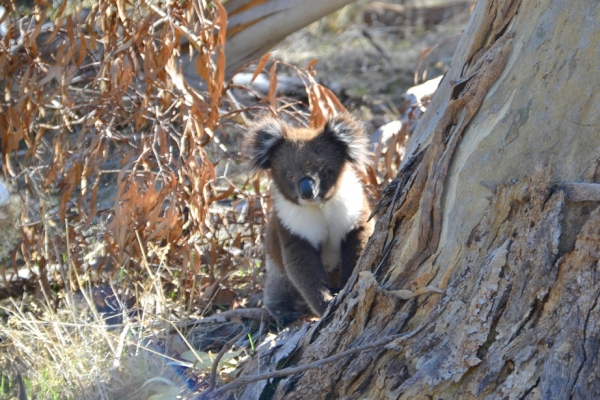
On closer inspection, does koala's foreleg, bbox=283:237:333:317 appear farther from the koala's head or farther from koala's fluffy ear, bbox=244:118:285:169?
koala's fluffy ear, bbox=244:118:285:169

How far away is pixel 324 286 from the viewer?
12.7 ft

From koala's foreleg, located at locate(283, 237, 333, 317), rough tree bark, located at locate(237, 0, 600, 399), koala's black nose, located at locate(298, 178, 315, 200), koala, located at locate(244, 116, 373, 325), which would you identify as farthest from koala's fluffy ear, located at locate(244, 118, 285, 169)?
rough tree bark, located at locate(237, 0, 600, 399)

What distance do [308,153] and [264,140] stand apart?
0.30 m

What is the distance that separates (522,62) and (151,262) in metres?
3.13

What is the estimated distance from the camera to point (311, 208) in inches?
157

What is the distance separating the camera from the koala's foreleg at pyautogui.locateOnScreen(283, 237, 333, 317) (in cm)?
386

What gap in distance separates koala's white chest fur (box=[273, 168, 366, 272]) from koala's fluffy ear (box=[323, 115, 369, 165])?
18 centimetres

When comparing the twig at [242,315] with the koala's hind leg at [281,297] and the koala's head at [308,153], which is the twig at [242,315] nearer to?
the koala's hind leg at [281,297]

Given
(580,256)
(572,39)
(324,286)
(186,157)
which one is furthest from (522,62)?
(186,157)

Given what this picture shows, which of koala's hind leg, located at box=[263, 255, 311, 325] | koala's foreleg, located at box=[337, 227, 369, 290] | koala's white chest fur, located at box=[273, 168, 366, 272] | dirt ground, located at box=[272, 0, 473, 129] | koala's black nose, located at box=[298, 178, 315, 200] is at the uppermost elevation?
koala's black nose, located at box=[298, 178, 315, 200]

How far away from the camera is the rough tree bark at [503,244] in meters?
Result: 2.01

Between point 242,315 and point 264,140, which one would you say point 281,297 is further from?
point 264,140

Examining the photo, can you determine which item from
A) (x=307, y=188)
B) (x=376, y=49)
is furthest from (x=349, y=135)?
(x=376, y=49)

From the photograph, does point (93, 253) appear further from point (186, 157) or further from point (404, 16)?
point (404, 16)
